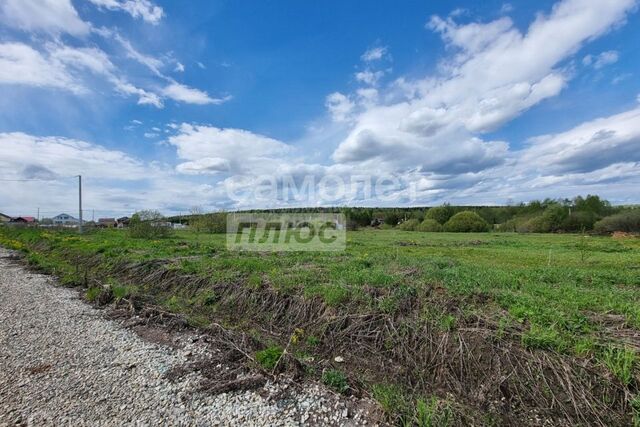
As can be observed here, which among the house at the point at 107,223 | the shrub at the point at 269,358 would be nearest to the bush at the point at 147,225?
the shrub at the point at 269,358

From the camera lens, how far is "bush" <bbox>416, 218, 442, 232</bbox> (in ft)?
165

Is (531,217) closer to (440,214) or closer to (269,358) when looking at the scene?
(440,214)

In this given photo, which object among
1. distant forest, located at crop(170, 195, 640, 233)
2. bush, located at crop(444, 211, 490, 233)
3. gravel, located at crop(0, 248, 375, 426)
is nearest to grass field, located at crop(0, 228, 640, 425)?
gravel, located at crop(0, 248, 375, 426)

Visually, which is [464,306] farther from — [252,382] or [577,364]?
[252,382]

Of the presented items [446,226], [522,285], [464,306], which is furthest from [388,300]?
[446,226]

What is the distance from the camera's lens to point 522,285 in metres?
6.39

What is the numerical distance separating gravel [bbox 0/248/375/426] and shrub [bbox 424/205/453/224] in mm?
56256

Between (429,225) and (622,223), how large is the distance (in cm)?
2373

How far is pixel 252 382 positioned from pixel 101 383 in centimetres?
205

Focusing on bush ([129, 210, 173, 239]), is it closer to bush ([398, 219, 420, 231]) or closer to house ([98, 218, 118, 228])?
house ([98, 218, 118, 228])

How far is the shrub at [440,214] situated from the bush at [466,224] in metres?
6.71

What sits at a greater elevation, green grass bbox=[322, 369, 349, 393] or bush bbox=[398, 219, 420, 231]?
bush bbox=[398, 219, 420, 231]

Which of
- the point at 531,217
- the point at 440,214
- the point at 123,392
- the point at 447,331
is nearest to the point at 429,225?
the point at 440,214

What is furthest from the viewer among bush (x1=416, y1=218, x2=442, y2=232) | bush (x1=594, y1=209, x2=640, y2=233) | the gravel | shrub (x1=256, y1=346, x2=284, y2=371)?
bush (x1=416, y1=218, x2=442, y2=232)
